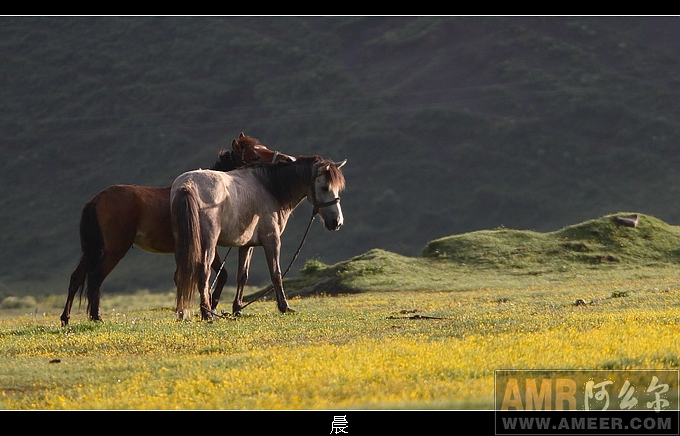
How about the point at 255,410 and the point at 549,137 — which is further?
the point at 549,137

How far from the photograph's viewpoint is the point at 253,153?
62.9 ft

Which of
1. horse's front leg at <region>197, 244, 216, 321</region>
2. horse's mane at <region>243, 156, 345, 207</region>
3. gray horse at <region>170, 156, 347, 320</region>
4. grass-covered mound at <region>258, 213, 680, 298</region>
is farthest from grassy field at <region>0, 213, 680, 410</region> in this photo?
grass-covered mound at <region>258, 213, 680, 298</region>

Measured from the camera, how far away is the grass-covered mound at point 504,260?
27578mm

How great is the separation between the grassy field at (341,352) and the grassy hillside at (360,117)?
45.5m

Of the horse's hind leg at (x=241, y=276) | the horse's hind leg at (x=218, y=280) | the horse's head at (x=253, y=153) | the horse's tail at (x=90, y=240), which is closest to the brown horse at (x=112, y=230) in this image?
the horse's tail at (x=90, y=240)

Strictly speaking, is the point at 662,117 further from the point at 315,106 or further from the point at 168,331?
the point at 168,331

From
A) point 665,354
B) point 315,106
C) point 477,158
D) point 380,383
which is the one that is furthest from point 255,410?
point 315,106

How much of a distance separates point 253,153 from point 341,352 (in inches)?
286

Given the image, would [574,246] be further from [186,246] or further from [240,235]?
[186,246]

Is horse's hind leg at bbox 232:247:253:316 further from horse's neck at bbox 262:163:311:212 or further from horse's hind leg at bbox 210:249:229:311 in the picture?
horse's neck at bbox 262:163:311:212

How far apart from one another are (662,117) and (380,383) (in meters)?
74.4

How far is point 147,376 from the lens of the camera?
11.8 metres

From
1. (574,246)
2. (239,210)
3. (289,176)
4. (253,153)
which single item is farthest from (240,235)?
(574,246)

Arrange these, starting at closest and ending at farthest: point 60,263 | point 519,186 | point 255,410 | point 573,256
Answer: point 255,410 → point 573,256 → point 60,263 → point 519,186
